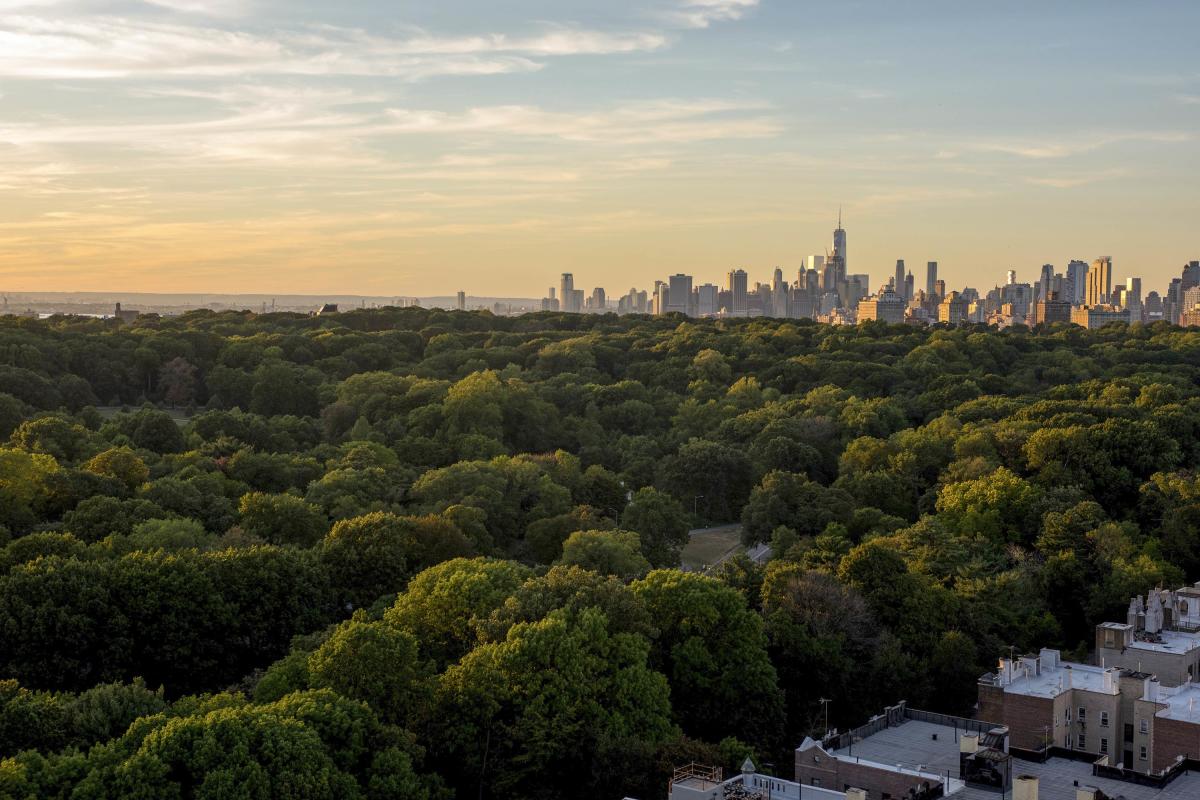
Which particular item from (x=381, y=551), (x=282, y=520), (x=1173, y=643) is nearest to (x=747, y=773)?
(x=1173, y=643)

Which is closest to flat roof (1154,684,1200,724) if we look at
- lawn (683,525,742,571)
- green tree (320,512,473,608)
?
green tree (320,512,473,608)

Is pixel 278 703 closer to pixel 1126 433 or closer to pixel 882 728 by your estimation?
pixel 882 728

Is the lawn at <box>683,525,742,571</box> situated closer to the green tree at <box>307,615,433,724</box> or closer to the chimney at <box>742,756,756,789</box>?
the green tree at <box>307,615,433,724</box>

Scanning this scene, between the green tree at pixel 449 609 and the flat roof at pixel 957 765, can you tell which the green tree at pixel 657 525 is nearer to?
the green tree at pixel 449 609

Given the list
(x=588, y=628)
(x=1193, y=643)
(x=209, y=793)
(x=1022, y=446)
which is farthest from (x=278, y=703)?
(x=1022, y=446)

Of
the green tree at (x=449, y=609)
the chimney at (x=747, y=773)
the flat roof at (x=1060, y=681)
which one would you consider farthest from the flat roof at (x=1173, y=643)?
the green tree at (x=449, y=609)

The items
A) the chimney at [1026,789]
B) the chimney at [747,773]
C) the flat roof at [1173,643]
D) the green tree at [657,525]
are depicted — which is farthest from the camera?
the green tree at [657,525]
